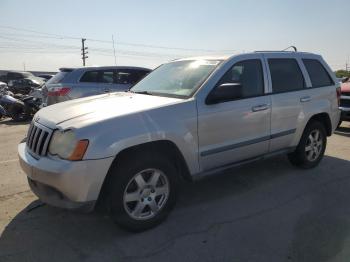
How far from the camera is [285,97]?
17.3 feet

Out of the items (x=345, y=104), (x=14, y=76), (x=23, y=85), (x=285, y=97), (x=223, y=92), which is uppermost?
(x=14, y=76)

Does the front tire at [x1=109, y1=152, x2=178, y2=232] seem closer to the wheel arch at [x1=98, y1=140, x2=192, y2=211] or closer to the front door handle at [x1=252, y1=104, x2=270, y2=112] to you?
the wheel arch at [x1=98, y1=140, x2=192, y2=211]

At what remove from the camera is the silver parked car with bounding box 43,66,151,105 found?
31.3ft

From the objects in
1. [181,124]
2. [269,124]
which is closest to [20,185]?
[181,124]

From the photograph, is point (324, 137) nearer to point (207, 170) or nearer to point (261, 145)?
point (261, 145)

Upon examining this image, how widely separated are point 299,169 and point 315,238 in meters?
2.38

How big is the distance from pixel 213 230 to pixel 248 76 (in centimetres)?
207

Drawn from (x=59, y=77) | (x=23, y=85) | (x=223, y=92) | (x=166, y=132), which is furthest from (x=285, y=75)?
(x=23, y=85)

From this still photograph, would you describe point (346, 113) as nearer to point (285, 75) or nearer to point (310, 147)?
point (310, 147)

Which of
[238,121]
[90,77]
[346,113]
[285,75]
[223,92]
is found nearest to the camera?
[223,92]

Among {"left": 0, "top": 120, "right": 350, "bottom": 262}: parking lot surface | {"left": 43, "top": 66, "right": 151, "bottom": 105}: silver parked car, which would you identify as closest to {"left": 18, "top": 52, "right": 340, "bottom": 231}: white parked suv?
{"left": 0, "top": 120, "right": 350, "bottom": 262}: parking lot surface

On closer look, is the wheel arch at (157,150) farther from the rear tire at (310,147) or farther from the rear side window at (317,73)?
the rear side window at (317,73)

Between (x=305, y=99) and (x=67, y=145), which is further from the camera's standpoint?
(x=305, y=99)

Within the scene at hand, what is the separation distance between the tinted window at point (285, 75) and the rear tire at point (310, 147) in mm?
703
